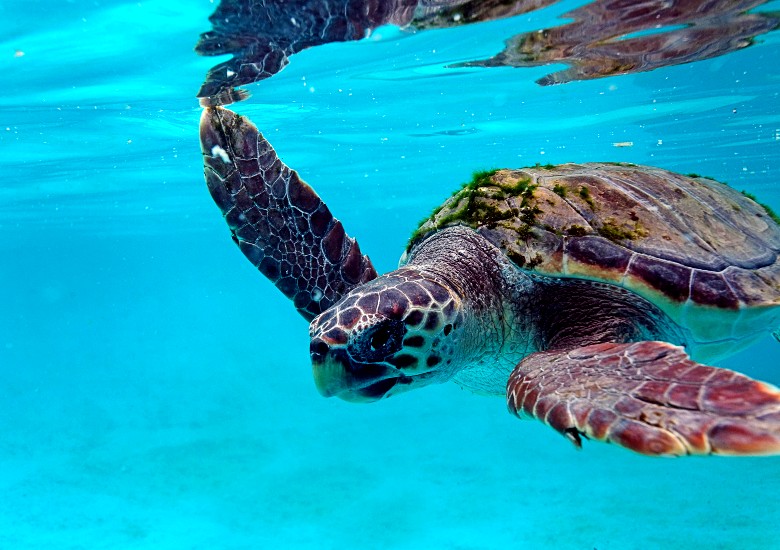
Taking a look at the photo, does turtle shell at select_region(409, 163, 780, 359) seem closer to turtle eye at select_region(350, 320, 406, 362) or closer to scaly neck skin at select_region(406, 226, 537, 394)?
scaly neck skin at select_region(406, 226, 537, 394)

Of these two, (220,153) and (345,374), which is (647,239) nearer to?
(345,374)

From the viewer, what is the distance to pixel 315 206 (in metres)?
4.78

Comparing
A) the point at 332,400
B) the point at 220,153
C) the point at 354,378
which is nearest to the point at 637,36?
the point at 220,153

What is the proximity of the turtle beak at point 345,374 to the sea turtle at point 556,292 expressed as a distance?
0.4 inches

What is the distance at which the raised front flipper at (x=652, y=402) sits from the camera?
6.68 feet

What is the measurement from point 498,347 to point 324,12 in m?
5.66

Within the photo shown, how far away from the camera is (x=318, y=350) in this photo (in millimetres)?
3047

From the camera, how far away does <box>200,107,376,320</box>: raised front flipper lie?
4.67 metres

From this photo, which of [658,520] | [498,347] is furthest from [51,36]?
[658,520]

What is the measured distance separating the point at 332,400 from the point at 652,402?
1972 cm

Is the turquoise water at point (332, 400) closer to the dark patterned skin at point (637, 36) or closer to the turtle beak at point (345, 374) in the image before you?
the dark patterned skin at point (637, 36)

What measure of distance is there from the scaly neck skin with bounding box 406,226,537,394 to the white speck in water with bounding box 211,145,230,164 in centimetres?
189

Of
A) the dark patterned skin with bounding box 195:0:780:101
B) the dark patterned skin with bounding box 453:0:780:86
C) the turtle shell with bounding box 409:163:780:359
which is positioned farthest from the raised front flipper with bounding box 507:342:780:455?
the dark patterned skin with bounding box 453:0:780:86

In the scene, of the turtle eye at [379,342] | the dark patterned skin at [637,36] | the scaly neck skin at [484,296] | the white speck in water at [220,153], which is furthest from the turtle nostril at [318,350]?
the dark patterned skin at [637,36]
